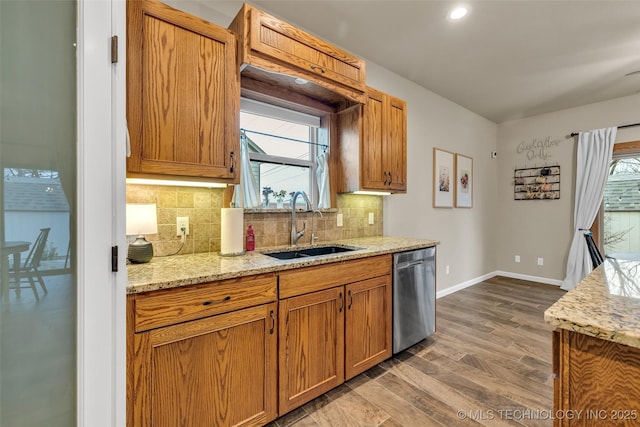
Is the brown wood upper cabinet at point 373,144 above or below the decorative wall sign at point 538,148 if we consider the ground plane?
below

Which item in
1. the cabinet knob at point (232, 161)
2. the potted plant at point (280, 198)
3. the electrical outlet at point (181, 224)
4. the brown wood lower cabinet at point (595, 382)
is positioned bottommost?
the brown wood lower cabinet at point (595, 382)

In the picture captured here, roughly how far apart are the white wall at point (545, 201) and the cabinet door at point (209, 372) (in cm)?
498

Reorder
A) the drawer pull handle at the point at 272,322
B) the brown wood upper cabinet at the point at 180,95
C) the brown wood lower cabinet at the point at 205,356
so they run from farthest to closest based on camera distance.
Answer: the drawer pull handle at the point at 272,322 → the brown wood upper cabinet at the point at 180,95 → the brown wood lower cabinet at the point at 205,356

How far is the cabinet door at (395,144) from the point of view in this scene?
2648mm

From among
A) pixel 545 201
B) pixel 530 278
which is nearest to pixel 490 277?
pixel 530 278

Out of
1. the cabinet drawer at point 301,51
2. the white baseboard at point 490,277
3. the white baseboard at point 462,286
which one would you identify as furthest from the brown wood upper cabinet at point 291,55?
the white baseboard at point 490,277

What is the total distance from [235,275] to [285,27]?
1604 millimetres

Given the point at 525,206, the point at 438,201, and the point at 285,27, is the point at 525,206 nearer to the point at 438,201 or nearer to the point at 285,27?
the point at 438,201

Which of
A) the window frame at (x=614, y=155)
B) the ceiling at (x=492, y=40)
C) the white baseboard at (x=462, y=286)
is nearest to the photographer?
the ceiling at (x=492, y=40)

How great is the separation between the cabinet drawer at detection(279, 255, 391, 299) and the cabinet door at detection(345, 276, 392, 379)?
6cm

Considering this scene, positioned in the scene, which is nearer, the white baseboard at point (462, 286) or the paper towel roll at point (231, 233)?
the paper towel roll at point (231, 233)

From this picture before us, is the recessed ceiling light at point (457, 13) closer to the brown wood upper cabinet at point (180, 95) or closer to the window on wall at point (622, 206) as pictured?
the brown wood upper cabinet at point (180, 95)

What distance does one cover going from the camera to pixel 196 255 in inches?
71.5

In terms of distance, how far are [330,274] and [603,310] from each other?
1254 mm
